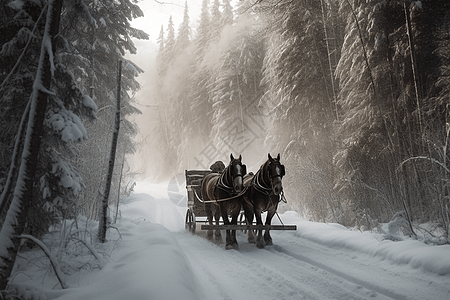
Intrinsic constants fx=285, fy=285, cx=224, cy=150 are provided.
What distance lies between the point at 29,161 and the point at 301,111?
11.8m

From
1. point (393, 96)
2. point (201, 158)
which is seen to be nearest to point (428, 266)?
point (393, 96)

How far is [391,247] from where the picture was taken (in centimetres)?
490

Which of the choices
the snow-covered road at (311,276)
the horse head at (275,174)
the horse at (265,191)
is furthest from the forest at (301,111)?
the horse at (265,191)

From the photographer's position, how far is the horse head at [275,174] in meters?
6.19

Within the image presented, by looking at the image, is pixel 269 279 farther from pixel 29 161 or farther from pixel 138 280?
pixel 29 161

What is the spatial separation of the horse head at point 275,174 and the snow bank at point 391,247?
1.57m

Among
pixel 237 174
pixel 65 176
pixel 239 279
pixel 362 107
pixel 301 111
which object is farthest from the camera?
pixel 301 111

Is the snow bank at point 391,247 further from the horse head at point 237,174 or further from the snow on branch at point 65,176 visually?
the snow on branch at point 65,176

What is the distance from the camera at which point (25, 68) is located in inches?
180

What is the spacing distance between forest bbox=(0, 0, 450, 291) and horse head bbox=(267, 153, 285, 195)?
1.93 m

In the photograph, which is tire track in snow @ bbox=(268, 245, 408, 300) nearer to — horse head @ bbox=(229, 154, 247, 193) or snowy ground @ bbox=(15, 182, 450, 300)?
snowy ground @ bbox=(15, 182, 450, 300)

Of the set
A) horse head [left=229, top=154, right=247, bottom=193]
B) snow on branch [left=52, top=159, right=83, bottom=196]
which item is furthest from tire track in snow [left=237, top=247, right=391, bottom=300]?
snow on branch [left=52, top=159, right=83, bottom=196]

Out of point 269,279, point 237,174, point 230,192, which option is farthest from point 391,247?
point 230,192

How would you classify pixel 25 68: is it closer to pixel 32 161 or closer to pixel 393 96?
pixel 32 161
